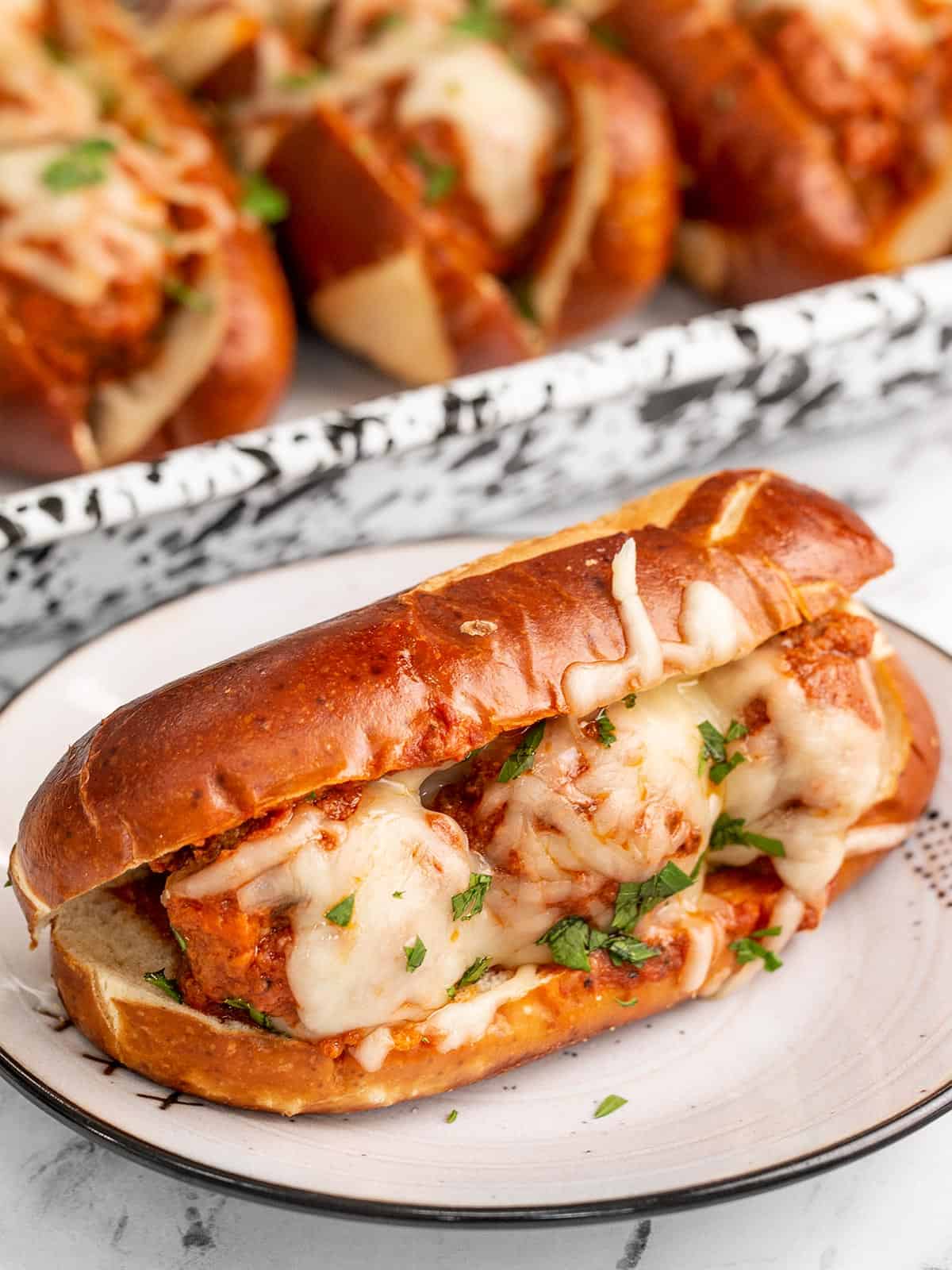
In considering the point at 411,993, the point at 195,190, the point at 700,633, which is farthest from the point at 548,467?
the point at 411,993

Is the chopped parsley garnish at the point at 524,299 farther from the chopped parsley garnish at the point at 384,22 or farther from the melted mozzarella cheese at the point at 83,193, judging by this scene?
the melted mozzarella cheese at the point at 83,193

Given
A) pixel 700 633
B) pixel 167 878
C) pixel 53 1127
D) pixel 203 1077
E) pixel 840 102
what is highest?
pixel 840 102

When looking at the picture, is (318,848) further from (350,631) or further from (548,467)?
(548,467)

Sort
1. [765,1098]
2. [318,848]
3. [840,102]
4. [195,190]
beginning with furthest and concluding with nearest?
[840,102]
[195,190]
[765,1098]
[318,848]

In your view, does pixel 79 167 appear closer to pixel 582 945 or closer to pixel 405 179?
pixel 405 179

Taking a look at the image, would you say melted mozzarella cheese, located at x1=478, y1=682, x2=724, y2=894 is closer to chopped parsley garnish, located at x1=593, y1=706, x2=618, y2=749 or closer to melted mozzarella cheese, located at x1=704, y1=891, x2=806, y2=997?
chopped parsley garnish, located at x1=593, y1=706, x2=618, y2=749

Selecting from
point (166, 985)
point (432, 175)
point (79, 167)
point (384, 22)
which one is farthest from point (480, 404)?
point (166, 985)

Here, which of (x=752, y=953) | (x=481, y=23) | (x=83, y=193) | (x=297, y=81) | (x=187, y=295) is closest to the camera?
(x=752, y=953)

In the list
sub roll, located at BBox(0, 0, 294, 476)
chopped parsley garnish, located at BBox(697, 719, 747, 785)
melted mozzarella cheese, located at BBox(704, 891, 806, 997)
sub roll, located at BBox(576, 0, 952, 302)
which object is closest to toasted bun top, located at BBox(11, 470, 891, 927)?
Answer: chopped parsley garnish, located at BBox(697, 719, 747, 785)

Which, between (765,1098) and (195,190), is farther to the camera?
(195,190)
